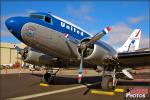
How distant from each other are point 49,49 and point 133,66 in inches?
301

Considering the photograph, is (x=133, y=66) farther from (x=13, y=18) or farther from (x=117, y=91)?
(x=13, y=18)

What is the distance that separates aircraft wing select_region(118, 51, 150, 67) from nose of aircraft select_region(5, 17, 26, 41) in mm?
7602

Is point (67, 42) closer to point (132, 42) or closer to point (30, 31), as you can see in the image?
point (30, 31)

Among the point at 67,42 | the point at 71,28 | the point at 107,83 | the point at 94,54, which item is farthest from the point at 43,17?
the point at 107,83

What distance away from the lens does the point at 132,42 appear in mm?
26109

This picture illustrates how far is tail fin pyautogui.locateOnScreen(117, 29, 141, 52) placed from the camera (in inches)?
1020

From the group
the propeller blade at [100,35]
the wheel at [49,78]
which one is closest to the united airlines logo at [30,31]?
the propeller blade at [100,35]

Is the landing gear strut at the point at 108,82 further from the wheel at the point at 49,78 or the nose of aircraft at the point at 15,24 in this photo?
the nose of aircraft at the point at 15,24

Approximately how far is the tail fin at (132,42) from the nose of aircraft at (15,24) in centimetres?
1341

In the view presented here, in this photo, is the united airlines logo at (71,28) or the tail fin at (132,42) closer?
the united airlines logo at (71,28)

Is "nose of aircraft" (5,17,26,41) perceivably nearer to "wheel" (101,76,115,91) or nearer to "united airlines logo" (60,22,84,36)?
"united airlines logo" (60,22,84,36)

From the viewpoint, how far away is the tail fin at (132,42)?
25906 mm

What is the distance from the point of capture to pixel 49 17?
16531 millimetres

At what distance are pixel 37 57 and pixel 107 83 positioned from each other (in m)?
6.92
